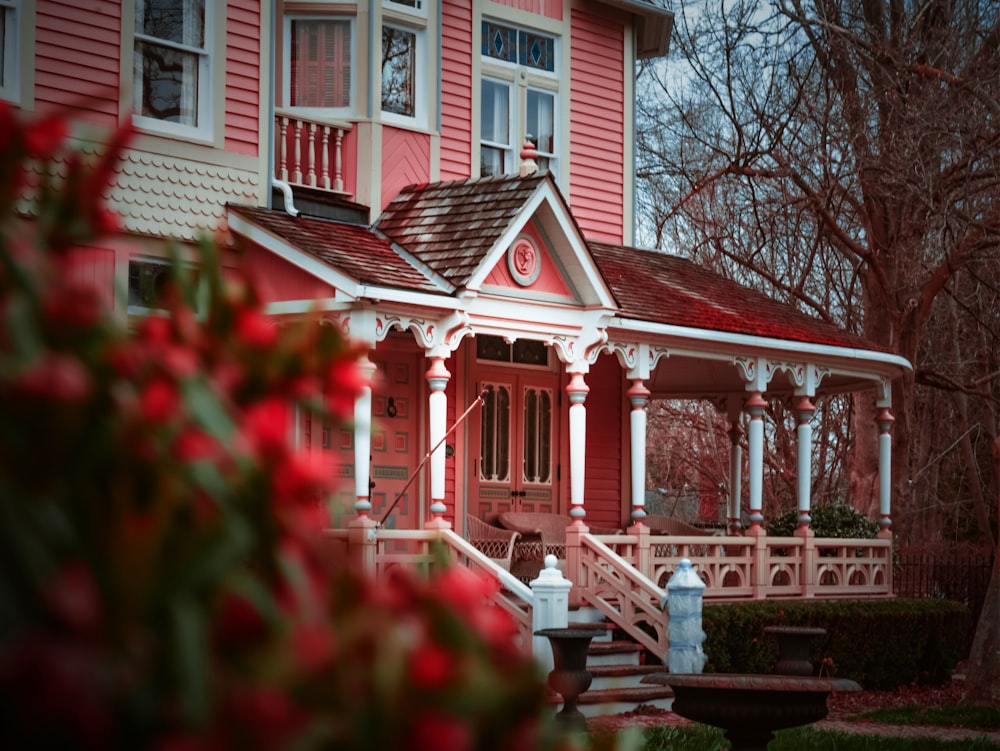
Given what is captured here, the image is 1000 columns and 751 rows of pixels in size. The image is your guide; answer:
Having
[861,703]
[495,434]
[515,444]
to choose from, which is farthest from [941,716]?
[495,434]

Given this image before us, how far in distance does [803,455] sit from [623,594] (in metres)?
4.80

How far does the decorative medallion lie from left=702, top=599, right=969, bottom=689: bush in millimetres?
4334

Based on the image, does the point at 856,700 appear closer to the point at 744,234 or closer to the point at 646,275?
the point at 646,275

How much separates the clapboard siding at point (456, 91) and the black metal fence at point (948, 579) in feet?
35.3

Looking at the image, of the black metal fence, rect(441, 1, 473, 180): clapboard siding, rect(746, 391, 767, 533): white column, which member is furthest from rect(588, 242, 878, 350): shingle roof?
the black metal fence

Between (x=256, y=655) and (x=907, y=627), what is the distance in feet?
65.8

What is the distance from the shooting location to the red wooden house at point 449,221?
15.5m

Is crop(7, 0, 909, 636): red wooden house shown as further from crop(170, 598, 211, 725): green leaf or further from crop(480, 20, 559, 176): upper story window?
crop(170, 598, 211, 725): green leaf

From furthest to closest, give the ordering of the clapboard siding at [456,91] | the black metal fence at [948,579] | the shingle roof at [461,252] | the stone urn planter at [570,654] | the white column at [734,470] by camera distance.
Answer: the black metal fence at [948,579]
the white column at [734,470]
the clapboard siding at [456,91]
the shingle roof at [461,252]
the stone urn planter at [570,654]

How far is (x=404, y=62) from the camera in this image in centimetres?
1853

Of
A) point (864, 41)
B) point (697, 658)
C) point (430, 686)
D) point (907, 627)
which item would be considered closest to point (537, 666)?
point (430, 686)

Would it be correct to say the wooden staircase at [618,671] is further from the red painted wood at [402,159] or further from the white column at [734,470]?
the white column at [734,470]

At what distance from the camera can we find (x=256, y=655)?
1296 millimetres

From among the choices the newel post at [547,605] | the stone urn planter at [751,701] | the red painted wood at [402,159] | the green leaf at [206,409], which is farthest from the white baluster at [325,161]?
the green leaf at [206,409]
